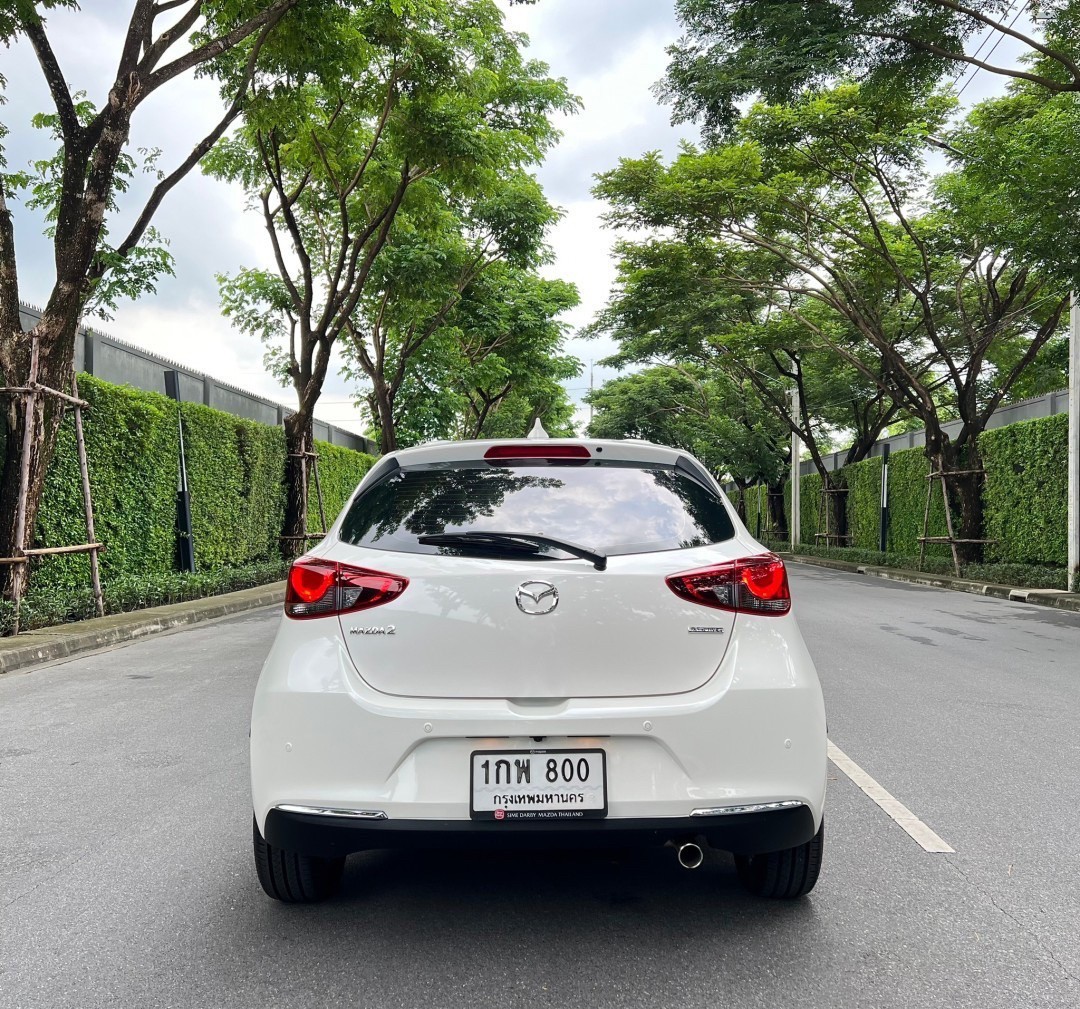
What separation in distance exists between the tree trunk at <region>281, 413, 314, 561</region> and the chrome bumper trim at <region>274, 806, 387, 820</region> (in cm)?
1800

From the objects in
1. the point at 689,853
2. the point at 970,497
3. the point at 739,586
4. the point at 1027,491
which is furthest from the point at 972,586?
the point at 689,853

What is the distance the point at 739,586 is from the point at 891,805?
194 centimetres

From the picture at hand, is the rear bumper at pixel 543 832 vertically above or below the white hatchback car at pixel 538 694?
below

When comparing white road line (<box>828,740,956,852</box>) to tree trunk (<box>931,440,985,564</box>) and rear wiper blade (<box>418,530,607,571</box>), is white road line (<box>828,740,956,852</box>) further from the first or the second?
tree trunk (<box>931,440,985,564</box>)

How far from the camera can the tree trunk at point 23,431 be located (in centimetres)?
1043

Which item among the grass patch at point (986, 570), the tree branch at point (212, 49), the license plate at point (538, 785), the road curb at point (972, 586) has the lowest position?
the road curb at point (972, 586)

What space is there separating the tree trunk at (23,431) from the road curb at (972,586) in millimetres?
12920

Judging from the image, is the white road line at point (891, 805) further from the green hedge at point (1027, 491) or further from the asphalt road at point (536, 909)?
the green hedge at point (1027, 491)

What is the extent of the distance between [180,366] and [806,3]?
38.3 ft

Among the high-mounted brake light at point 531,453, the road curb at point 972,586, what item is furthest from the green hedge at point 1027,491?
the high-mounted brake light at point 531,453

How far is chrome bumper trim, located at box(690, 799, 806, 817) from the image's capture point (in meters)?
2.86

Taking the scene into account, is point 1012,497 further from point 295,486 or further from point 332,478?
point 332,478

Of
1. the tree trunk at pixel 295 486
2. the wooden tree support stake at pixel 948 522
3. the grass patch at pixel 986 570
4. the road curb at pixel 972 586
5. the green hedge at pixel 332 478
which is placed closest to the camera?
the road curb at pixel 972 586

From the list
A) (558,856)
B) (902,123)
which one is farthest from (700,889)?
(902,123)
